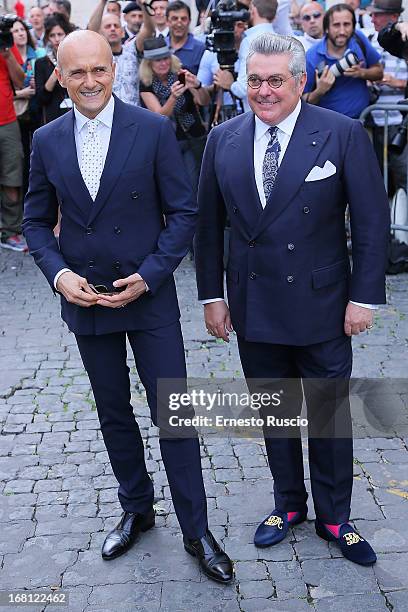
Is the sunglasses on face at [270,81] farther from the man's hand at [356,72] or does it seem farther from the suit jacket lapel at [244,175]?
the man's hand at [356,72]

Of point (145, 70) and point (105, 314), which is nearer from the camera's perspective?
point (105, 314)

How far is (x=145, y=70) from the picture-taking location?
8539 mm

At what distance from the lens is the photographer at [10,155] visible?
9.41 metres

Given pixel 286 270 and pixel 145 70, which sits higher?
pixel 286 270

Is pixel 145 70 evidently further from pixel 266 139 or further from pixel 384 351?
pixel 266 139

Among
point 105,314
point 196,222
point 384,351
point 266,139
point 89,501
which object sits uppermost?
point 266,139

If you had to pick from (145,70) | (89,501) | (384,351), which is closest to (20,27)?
(145,70)

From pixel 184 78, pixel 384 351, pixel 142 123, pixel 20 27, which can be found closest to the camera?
pixel 142 123

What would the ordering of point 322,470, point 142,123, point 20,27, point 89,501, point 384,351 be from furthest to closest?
point 20,27 < point 384,351 < point 89,501 < point 322,470 < point 142,123

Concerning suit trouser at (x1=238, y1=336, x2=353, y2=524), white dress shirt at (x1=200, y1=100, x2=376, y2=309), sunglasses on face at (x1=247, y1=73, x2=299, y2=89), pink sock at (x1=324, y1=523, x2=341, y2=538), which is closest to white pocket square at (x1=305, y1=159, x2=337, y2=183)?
white dress shirt at (x1=200, y1=100, x2=376, y2=309)

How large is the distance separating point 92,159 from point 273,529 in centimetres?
175

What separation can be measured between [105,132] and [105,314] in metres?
0.71

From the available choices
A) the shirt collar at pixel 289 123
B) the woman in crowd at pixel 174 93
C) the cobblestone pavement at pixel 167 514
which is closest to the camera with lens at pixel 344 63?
the woman in crowd at pixel 174 93

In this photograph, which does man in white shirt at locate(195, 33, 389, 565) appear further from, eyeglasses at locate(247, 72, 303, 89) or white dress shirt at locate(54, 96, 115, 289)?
white dress shirt at locate(54, 96, 115, 289)
